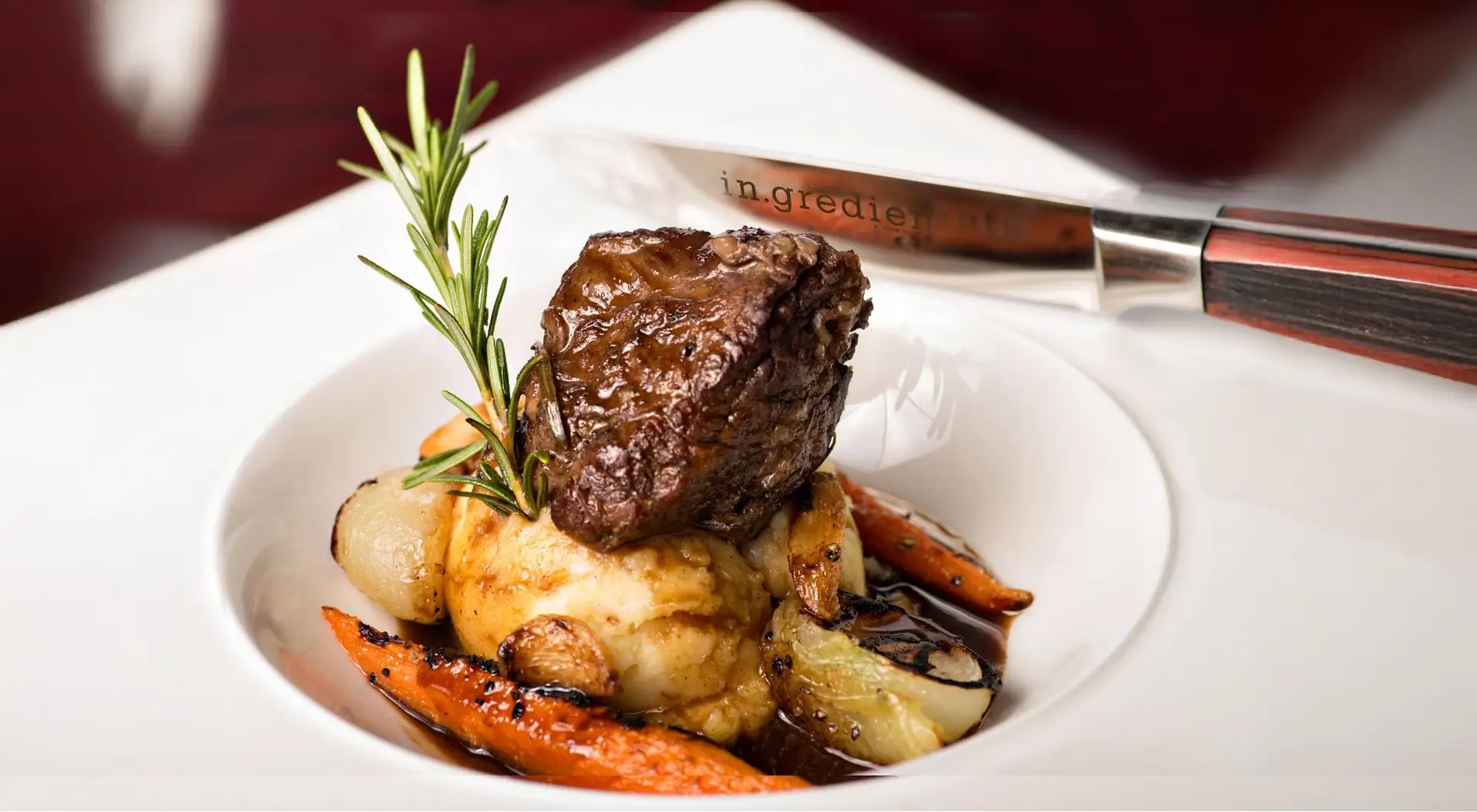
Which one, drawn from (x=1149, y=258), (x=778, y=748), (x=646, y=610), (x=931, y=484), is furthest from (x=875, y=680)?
(x=1149, y=258)

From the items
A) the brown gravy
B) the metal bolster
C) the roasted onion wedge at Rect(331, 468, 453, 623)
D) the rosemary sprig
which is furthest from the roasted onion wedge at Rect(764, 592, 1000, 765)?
the metal bolster

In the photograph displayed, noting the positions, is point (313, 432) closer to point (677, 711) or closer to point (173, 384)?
point (173, 384)

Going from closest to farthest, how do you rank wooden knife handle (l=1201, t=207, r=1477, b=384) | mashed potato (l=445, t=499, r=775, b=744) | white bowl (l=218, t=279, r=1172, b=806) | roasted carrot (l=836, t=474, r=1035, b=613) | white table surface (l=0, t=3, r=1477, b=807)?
white table surface (l=0, t=3, r=1477, b=807)
mashed potato (l=445, t=499, r=775, b=744)
white bowl (l=218, t=279, r=1172, b=806)
wooden knife handle (l=1201, t=207, r=1477, b=384)
roasted carrot (l=836, t=474, r=1035, b=613)

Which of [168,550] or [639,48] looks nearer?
[168,550]

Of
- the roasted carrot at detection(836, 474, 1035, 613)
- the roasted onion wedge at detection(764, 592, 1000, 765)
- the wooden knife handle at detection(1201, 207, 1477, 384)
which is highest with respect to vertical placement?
the wooden knife handle at detection(1201, 207, 1477, 384)

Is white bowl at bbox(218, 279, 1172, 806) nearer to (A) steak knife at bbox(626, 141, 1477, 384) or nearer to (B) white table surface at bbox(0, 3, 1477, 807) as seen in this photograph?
(B) white table surface at bbox(0, 3, 1477, 807)

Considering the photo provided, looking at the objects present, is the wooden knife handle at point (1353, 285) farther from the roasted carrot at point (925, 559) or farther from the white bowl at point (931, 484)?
the roasted carrot at point (925, 559)

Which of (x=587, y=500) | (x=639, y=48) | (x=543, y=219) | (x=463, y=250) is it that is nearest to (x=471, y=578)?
(x=587, y=500)

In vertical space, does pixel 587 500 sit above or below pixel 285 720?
above
